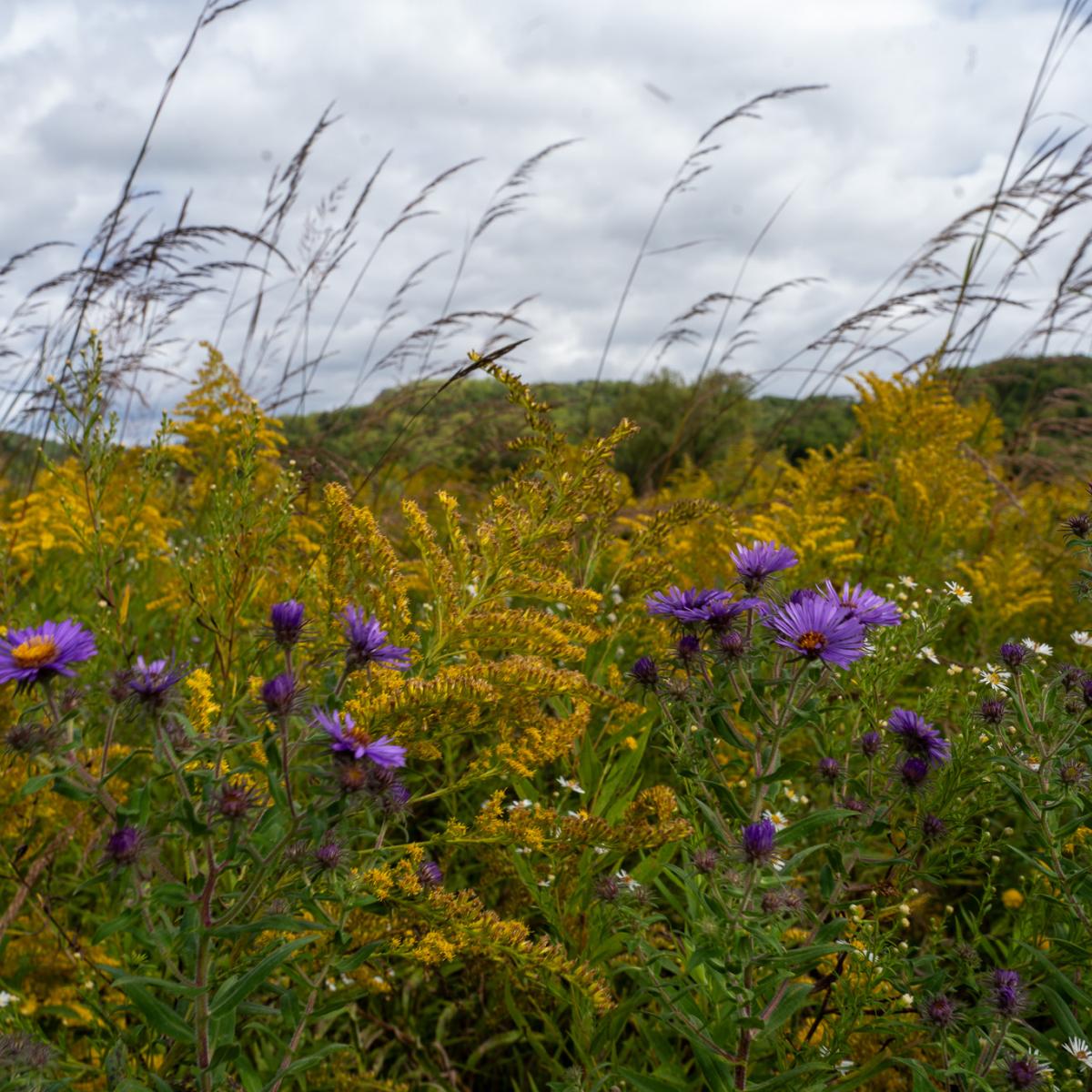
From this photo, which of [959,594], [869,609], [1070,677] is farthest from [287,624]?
[959,594]

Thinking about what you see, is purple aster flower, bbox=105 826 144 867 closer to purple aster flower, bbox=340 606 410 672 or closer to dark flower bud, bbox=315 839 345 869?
dark flower bud, bbox=315 839 345 869

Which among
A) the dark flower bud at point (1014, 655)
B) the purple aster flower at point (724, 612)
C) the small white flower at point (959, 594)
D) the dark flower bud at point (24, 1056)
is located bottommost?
the dark flower bud at point (24, 1056)

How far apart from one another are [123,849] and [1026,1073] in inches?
52.4

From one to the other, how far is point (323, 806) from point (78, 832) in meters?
1.45

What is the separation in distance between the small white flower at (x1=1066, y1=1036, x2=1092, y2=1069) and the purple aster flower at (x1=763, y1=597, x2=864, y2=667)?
0.72 m

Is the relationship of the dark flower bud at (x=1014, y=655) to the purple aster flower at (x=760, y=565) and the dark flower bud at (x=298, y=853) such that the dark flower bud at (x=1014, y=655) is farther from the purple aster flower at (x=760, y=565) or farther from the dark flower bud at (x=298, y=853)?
the dark flower bud at (x=298, y=853)

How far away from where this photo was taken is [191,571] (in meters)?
1.92

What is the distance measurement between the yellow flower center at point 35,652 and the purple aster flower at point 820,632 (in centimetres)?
103

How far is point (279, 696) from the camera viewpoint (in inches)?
40.4

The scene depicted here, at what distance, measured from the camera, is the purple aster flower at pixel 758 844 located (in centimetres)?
122

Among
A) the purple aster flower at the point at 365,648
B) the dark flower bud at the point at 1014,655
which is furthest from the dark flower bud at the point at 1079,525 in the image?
the purple aster flower at the point at 365,648

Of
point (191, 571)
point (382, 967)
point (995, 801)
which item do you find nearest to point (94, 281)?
point (191, 571)

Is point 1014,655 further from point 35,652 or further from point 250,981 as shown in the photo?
point 35,652

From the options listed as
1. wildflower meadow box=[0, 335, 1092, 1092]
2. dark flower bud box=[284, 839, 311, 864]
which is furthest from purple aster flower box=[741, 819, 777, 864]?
dark flower bud box=[284, 839, 311, 864]
